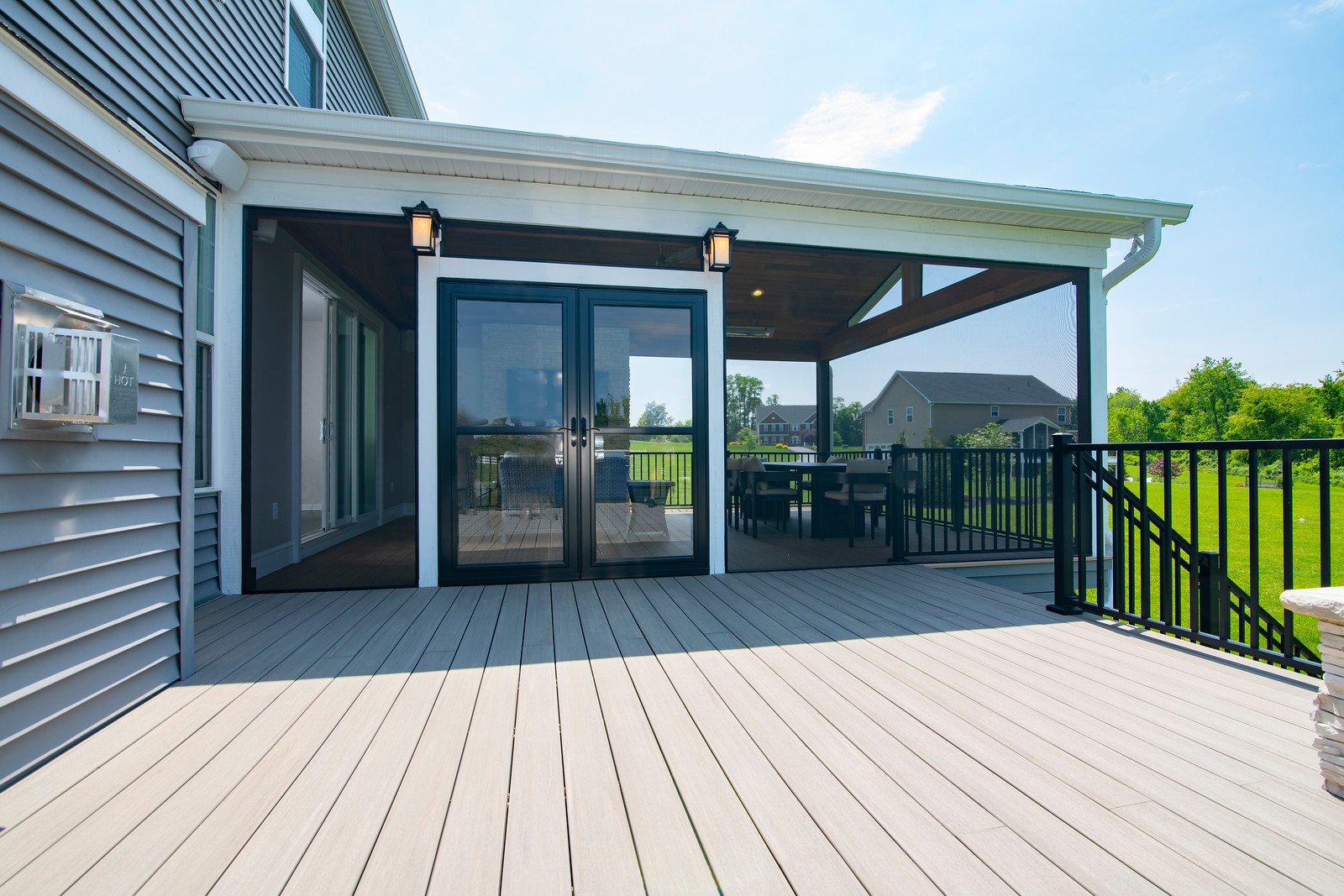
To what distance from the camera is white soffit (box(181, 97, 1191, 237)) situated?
313 centimetres

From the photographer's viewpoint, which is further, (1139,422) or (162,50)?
(1139,422)

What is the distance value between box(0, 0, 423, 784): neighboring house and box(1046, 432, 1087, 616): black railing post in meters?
3.82

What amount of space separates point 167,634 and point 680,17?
6321 mm

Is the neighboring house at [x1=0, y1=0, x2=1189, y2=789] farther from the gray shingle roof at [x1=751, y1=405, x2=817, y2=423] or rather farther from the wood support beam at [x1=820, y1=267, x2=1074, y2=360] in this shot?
the gray shingle roof at [x1=751, y1=405, x2=817, y2=423]

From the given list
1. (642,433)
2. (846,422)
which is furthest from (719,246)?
(846,422)

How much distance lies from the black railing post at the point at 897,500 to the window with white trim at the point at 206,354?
4.31 meters

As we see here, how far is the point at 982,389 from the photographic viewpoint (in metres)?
6.32

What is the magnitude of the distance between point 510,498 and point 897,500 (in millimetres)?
2756

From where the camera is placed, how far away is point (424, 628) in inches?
110

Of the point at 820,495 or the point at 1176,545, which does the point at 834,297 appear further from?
the point at 1176,545

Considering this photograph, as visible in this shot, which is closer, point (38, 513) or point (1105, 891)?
point (1105, 891)

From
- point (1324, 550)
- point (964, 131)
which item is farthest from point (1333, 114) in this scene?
point (1324, 550)

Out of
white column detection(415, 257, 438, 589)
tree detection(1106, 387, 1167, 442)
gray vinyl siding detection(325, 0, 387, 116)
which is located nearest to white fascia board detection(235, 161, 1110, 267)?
white column detection(415, 257, 438, 589)

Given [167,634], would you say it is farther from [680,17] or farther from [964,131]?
[964,131]
